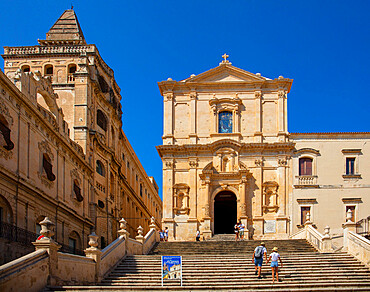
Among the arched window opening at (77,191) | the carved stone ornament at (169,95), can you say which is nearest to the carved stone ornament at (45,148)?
the arched window opening at (77,191)

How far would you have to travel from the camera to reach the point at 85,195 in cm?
3956

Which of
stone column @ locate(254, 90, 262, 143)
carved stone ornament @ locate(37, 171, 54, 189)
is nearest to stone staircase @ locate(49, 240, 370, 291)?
carved stone ornament @ locate(37, 171, 54, 189)

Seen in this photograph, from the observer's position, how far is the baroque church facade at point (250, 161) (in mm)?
41562

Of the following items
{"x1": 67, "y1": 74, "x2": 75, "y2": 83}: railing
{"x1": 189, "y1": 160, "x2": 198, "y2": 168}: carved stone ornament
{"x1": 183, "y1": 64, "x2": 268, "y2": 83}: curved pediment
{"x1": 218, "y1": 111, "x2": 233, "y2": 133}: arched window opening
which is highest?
{"x1": 183, "y1": 64, "x2": 268, "y2": 83}: curved pediment

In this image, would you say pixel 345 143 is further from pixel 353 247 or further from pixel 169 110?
pixel 353 247

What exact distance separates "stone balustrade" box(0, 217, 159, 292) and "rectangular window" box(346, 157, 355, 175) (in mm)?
20515

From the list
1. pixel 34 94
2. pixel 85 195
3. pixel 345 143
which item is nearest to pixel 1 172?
pixel 34 94

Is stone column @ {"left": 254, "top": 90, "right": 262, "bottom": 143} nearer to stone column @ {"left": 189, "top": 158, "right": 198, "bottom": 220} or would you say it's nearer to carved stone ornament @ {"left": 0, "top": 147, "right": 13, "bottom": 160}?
stone column @ {"left": 189, "top": 158, "right": 198, "bottom": 220}

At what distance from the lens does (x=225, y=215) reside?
4762 cm

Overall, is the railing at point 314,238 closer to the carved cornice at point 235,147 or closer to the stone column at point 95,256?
the carved cornice at point 235,147

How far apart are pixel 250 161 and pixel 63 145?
1439cm

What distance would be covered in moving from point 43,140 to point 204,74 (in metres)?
16.7

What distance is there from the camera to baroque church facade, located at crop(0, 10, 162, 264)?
27.0 m

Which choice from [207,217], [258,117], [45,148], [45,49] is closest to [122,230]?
[45,148]
